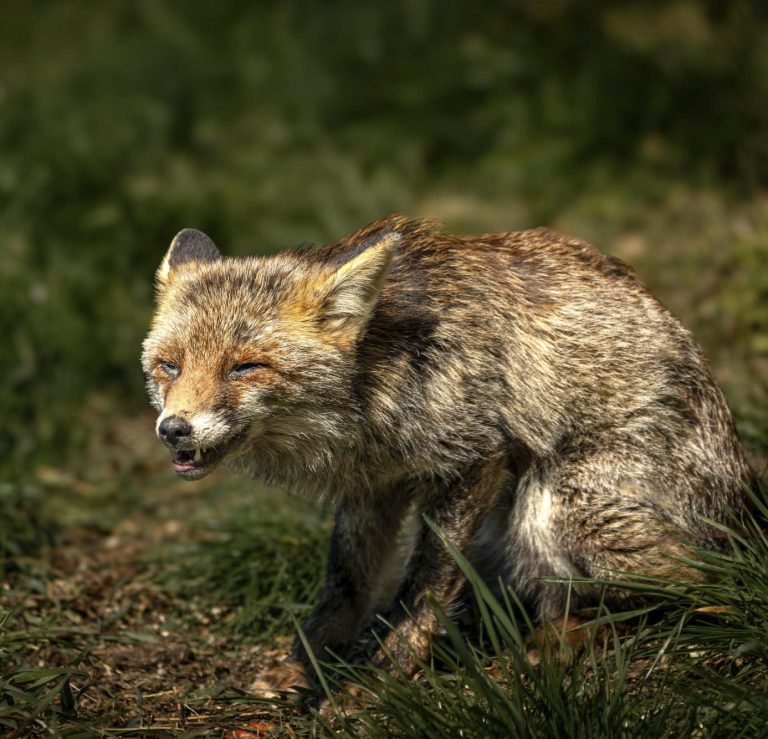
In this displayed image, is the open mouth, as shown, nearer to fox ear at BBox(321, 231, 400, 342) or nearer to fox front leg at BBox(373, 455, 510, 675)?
fox ear at BBox(321, 231, 400, 342)

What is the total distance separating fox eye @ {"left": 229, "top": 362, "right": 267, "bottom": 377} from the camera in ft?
18.2

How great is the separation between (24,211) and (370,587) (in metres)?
6.71

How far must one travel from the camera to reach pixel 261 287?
5.86 m

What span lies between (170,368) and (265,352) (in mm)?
516

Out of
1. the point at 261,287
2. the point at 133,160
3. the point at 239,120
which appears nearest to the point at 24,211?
the point at 133,160

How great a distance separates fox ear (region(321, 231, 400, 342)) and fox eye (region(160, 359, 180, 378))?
78 centimetres

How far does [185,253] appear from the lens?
6402mm

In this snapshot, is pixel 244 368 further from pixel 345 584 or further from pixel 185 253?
pixel 345 584

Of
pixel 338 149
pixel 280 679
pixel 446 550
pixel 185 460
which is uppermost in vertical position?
pixel 185 460

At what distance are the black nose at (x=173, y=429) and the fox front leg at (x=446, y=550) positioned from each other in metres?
1.54

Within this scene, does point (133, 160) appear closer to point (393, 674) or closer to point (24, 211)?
point (24, 211)

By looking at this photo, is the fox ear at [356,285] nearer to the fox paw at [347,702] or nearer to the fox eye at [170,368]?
the fox eye at [170,368]

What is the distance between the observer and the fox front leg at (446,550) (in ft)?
19.6

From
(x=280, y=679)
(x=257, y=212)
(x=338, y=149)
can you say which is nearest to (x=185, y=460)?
(x=280, y=679)
